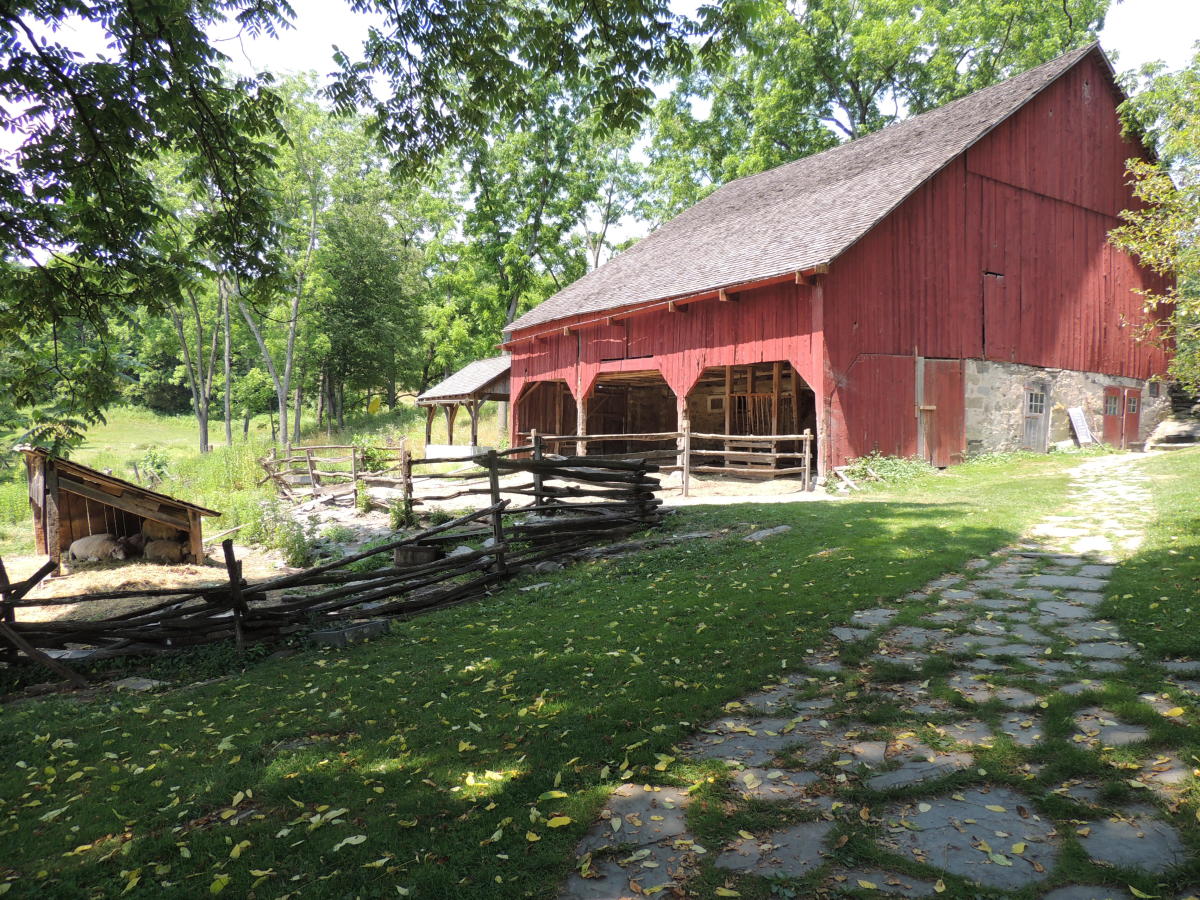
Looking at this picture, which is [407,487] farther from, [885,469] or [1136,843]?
[1136,843]

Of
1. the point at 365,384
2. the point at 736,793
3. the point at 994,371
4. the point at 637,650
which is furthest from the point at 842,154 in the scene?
the point at 365,384

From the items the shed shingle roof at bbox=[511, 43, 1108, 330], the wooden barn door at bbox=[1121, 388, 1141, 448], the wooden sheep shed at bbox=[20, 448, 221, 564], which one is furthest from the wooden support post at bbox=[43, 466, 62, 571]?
the wooden barn door at bbox=[1121, 388, 1141, 448]

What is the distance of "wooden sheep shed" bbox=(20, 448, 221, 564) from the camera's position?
35.5 feet

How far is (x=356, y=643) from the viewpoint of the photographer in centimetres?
601

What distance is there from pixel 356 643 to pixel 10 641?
98.9 inches

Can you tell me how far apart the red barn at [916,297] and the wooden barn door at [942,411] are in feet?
0.15

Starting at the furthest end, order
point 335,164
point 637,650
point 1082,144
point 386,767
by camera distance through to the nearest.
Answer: point 335,164, point 1082,144, point 637,650, point 386,767

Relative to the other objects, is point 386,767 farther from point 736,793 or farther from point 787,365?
point 787,365

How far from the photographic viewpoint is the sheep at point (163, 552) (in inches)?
473

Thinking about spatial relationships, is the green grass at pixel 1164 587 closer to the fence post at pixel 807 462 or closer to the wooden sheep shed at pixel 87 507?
the fence post at pixel 807 462

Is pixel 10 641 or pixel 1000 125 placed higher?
pixel 1000 125

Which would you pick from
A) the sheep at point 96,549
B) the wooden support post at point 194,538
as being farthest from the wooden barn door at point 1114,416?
the sheep at point 96,549

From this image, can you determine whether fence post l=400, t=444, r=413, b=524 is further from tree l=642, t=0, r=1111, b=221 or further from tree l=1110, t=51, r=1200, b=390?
tree l=642, t=0, r=1111, b=221

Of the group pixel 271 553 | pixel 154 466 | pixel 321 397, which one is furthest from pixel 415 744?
pixel 321 397
